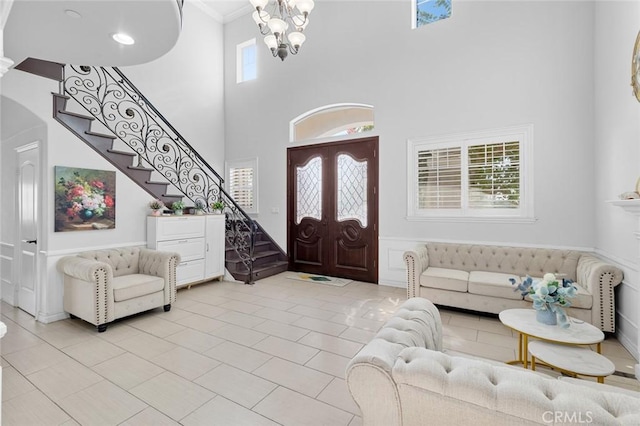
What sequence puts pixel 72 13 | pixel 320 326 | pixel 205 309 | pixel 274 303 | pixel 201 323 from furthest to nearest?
pixel 274 303
pixel 205 309
pixel 201 323
pixel 320 326
pixel 72 13

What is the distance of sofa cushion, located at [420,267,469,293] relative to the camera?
4.08 m

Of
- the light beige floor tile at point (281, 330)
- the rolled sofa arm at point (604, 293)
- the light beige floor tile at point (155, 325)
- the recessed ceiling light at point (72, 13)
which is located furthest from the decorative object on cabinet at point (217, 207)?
the rolled sofa arm at point (604, 293)

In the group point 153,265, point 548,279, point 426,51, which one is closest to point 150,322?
point 153,265

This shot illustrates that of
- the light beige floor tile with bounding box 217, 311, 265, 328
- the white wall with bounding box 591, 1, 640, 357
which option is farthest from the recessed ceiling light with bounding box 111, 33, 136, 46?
the white wall with bounding box 591, 1, 640, 357

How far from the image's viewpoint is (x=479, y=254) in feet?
15.0

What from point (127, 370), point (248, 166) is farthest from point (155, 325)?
point (248, 166)

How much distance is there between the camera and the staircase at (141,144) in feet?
13.8

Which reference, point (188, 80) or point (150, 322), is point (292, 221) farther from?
point (188, 80)

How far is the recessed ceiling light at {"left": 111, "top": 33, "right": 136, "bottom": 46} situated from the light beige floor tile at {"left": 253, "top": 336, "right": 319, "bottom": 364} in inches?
116

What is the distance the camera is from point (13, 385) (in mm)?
2520

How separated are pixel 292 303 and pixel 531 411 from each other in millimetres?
3743

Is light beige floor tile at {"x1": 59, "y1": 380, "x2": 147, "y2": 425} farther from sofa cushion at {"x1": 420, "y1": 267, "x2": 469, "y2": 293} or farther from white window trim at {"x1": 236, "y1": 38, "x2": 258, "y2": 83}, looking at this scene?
white window trim at {"x1": 236, "y1": 38, "x2": 258, "y2": 83}

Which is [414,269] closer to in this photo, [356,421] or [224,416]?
[356,421]

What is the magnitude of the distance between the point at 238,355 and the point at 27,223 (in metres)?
3.68
